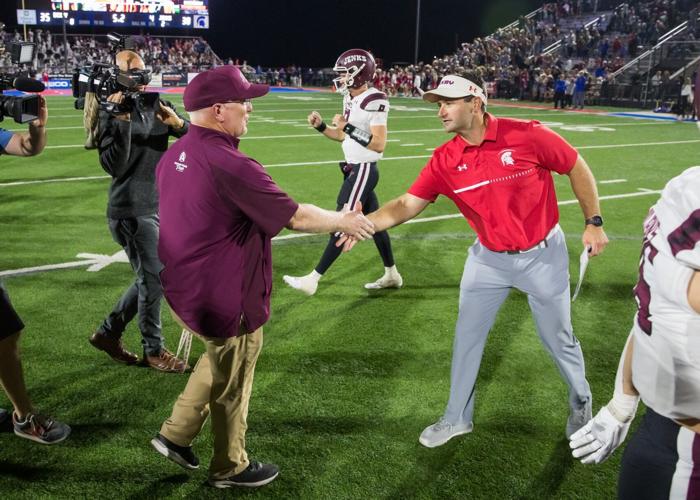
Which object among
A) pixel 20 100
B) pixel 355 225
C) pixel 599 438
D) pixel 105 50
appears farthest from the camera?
pixel 105 50

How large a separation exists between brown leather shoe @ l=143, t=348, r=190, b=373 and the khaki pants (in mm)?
1284

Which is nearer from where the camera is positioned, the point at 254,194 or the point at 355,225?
the point at 254,194

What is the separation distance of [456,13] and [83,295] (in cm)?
5093

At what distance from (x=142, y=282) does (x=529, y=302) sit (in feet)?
8.03

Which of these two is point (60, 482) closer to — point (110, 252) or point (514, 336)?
point (514, 336)

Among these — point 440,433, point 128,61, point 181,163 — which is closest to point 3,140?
point 128,61

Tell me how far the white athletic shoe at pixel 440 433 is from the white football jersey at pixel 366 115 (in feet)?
9.66

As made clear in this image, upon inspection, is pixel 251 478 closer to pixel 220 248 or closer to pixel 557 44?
pixel 220 248

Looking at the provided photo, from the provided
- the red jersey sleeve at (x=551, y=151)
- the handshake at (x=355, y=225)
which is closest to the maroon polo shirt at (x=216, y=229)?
the handshake at (x=355, y=225)

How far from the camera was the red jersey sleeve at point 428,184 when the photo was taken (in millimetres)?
3633

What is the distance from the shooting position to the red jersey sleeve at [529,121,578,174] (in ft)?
11.1

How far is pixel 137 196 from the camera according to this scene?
4.18 m

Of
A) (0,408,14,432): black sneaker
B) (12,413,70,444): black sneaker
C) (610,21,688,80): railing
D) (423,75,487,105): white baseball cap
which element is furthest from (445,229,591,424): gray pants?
(610,21,688,80): railing

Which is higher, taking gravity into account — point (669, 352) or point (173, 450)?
point (669, 352)
